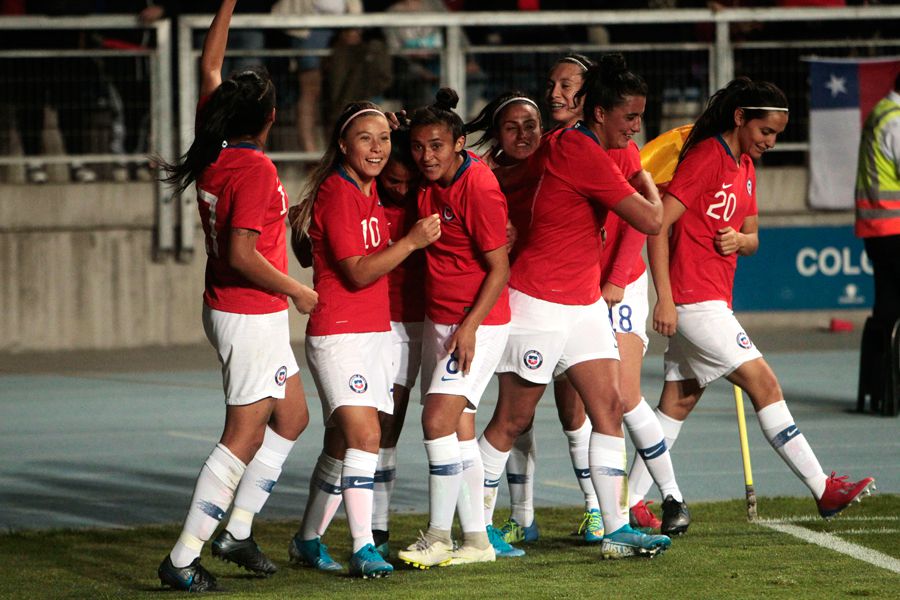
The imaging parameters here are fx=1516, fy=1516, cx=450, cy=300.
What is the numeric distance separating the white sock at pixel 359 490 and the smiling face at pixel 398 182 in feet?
3.69

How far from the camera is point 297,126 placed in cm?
1466

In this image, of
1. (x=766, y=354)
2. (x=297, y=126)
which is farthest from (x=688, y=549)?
(x=297, y=126)

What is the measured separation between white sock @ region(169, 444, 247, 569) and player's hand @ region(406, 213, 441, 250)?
3.56 feet

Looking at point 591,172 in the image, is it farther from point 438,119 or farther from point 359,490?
point 359,490

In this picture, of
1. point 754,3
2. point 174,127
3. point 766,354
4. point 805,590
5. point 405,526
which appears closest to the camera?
point 805,590

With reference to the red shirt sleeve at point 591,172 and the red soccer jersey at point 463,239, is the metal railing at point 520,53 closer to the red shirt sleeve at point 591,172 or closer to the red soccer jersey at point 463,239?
the red soccer jersey at point 463,239

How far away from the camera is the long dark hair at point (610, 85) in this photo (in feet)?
20.0

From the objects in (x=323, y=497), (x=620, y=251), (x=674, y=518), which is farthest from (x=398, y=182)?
(x=674, y=518)

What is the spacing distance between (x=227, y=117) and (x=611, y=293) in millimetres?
1963

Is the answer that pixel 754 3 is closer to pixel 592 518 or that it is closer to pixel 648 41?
pixel 648 41

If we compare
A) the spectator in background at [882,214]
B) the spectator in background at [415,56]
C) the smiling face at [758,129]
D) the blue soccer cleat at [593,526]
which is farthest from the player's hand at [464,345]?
the spectator in background at [415,56]

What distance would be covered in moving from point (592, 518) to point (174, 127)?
8828 millimetres

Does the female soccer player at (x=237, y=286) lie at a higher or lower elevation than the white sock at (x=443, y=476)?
higher

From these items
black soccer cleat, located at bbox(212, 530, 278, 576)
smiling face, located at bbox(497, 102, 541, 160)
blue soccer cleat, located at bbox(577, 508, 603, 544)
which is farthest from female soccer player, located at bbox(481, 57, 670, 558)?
black soccer cleat, located at bbox(212, 530, 278, 576)
